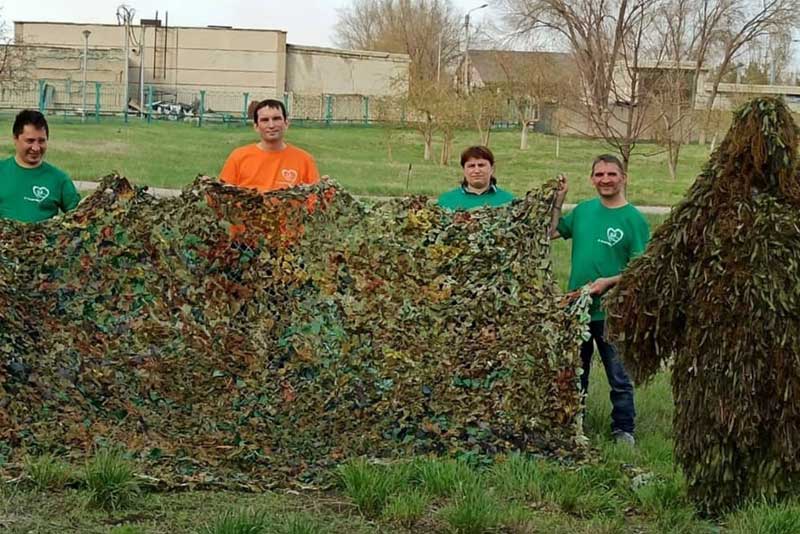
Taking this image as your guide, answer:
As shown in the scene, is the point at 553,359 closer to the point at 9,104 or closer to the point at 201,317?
the point at 201,317

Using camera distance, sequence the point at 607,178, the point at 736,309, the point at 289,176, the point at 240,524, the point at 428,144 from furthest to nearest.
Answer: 1. the point at 428,144
2. the point at 289,176
3. the point at 607,178
4. the point at 736,309
5. the point at 240,524

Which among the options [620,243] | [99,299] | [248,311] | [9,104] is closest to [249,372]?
[248,311]

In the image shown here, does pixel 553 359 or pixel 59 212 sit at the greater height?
pixel 59 212

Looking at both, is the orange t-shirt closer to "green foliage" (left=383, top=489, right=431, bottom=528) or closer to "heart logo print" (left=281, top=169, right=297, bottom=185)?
"heart logo print" (left=281, top=169, right=297, bottom=185)

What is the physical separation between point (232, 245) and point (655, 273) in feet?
7.42

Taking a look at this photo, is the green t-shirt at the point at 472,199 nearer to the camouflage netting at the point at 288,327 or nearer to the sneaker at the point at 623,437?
the camouflage netting at the point at 288,327

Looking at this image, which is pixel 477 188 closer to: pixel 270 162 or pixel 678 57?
pixel 270 162

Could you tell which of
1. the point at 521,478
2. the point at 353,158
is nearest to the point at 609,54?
the point at 521,478

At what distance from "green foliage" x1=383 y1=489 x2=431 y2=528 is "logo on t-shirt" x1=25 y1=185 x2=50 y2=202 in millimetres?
2784

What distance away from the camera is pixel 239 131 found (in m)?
50.0

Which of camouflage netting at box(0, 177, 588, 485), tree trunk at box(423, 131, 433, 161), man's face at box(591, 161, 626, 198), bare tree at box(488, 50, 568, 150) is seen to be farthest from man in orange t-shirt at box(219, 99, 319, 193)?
bare tree at box(488, 50, 568, 150)

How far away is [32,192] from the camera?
252 inches

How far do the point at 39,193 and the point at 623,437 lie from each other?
3.44 metres

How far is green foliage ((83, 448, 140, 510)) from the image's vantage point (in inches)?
188
